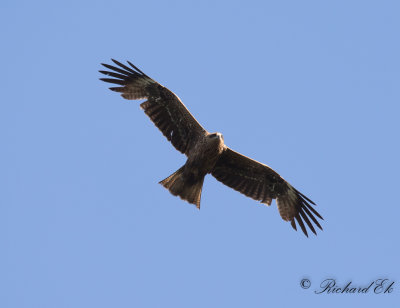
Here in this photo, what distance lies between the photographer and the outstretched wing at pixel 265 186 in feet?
35.5

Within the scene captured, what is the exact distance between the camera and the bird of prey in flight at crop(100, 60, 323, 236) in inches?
391

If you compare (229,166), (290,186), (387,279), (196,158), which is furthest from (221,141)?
(387,279)

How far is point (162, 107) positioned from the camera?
1030cm

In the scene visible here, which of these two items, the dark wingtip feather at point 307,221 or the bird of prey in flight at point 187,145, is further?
the dark wingtip feather at point 307,221

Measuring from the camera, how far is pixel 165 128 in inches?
407

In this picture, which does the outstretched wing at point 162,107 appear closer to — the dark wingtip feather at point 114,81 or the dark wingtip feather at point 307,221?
the dark wingtip feather at point 114,81

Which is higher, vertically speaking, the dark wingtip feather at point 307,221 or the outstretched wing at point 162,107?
A: the outstretched wing at point 162,107

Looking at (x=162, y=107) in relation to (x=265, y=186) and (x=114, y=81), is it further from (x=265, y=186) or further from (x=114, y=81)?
(x=265, y=186)

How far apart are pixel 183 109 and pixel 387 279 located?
5.25 metres

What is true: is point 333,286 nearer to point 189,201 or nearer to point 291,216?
point 291,216

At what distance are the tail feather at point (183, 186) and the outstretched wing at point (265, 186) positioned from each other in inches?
31.7

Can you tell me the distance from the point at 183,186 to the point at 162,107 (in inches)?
64.9

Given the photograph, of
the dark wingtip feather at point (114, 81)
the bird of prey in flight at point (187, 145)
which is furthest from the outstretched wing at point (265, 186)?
the dark wingtip feather at point (114, 81)

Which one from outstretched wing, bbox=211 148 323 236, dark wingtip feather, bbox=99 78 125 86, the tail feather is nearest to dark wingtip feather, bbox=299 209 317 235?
outstretched wing, bbox=211 148 323 236
